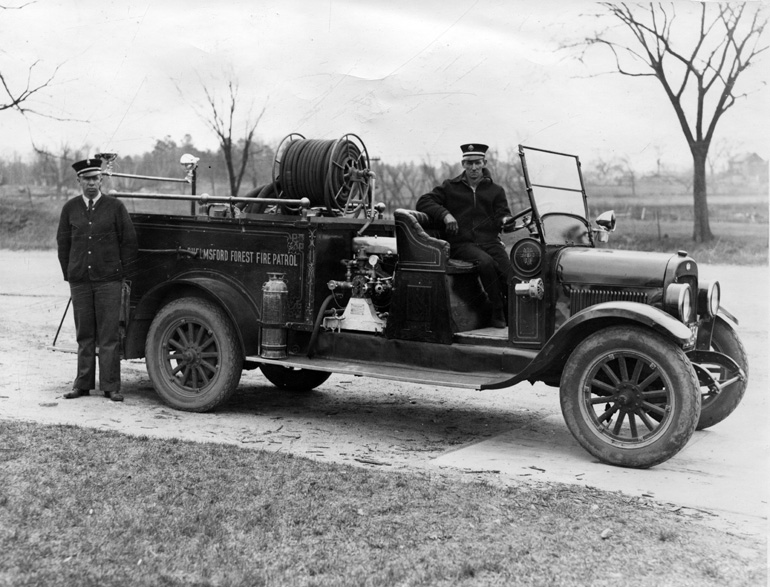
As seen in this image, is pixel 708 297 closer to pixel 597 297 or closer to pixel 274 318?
pixel 597 297

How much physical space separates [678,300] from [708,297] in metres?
0.75

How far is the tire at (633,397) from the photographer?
5.54m

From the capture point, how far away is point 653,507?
4832 mm

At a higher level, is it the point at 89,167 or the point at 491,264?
the point at 89,167

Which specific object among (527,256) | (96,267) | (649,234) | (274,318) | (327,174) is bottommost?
(274,318)

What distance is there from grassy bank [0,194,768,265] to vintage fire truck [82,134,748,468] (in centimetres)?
510

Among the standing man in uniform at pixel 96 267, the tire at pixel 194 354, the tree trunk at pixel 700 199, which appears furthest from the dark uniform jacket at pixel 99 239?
the tree trunk at pixel 700 199

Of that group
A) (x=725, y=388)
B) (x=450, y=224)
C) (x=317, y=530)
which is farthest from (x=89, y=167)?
(x=725, y=388)

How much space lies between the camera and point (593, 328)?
6.02 m

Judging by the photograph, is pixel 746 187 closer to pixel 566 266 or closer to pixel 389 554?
pixel 566 266

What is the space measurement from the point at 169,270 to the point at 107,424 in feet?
5.37

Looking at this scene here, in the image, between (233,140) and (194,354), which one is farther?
(233,140)

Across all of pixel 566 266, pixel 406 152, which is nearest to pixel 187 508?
pixel 566 266

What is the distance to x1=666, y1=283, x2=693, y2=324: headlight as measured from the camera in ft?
19.4
